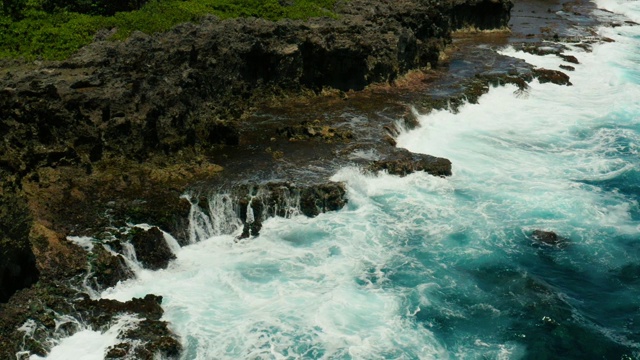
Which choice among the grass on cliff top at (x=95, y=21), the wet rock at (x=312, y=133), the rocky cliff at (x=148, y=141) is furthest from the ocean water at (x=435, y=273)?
the grass on cliff top at (x=95, y=21)

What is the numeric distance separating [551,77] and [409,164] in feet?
57.9

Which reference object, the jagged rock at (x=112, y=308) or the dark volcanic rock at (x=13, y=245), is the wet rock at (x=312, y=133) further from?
the dark volcanic rock at (x=13, y=245)

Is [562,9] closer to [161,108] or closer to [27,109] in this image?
[161,108]

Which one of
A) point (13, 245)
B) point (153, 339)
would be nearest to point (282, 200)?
point (153, 339)

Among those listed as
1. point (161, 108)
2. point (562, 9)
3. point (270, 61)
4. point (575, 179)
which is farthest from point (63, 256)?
point (562, 9)

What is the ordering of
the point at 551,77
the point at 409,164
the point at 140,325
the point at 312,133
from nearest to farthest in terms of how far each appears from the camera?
the point at 140,325 → the point at 409,164 → the point at 312,133 → the point at 551,77

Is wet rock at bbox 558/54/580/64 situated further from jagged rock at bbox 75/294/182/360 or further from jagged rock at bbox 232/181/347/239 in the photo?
jagged rock at bbox 75/294/182/360

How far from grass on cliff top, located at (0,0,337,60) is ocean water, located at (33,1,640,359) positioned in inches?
424

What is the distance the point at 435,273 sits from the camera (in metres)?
20.2

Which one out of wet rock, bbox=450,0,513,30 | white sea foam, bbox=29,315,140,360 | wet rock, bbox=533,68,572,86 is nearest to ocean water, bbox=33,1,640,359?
white sea foam, bbox=29,315,140,360

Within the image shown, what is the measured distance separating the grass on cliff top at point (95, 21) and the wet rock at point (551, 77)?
44.2 feet

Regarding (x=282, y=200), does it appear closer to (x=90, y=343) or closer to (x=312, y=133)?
(x=312, y=133)

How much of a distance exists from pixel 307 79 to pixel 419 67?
8251 mm

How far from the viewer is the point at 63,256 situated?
18344 millimetres
